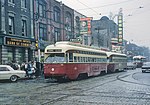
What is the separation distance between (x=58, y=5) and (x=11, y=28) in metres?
15.2

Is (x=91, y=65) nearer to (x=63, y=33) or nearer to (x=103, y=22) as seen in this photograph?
(x=63, y=33)

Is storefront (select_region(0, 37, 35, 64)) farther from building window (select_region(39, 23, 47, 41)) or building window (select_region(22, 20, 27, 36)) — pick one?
building window (select_region(39, 23, 47, 41))

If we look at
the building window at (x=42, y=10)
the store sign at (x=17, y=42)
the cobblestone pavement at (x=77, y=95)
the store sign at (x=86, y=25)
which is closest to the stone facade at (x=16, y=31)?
the store sign at (x=17, y=42)

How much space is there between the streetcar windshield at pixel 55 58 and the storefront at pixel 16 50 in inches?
329

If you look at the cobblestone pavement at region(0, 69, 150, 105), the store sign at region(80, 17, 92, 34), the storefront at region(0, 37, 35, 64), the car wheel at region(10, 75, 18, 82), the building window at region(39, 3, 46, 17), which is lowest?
the cobblestone pavement at region(0, 69, 150, 105)

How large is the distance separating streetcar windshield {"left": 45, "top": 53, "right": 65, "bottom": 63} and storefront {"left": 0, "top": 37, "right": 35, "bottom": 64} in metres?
8.35

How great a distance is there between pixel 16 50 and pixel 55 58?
37.1 feet

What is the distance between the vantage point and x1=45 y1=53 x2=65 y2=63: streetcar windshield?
2073 centimetres

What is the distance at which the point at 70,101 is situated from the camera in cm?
1091

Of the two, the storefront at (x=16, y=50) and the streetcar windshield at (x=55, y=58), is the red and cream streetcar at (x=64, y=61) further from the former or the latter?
the storefront at (x=16, y=50)

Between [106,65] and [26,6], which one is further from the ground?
[26,6]

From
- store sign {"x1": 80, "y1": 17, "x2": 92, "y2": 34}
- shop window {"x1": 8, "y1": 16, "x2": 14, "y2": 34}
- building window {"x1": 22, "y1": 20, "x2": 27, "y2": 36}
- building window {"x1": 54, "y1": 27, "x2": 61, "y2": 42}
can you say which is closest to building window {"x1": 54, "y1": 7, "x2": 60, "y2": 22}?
building window {"x1": 54, "y1": 27, "x2": 61, "y2": 42}

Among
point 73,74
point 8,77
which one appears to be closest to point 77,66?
point 73,74

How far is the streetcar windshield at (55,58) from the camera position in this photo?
20734mm
